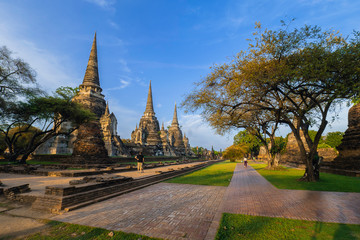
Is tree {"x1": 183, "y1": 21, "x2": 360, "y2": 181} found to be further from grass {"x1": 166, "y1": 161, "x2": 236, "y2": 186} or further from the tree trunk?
grass {"x1": 166, "y1": 161, "x2": 236, "y2": 186}

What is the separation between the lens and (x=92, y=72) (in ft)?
92.6

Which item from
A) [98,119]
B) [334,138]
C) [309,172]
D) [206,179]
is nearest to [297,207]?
[206,179]

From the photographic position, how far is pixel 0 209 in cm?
474

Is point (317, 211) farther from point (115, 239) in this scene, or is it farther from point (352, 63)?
point (352, 63)

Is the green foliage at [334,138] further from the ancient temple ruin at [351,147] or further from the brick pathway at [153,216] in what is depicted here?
the brick pathway at [153,216]

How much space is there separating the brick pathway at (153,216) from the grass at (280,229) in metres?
0.50

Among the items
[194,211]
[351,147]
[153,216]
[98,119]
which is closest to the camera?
[153,216]

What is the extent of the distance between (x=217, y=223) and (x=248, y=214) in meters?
1.16

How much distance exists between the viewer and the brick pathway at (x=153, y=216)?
11.8 ft

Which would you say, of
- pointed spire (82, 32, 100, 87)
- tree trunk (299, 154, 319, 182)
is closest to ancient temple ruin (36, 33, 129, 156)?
pointed spire (82, 32, 100, 87)

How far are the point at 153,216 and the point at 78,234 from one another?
5.29ft

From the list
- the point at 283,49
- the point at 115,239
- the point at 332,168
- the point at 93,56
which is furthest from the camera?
the point at 93,56

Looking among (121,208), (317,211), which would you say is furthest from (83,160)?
(317,211)

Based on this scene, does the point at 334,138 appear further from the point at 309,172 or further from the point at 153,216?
the point at 153,216
